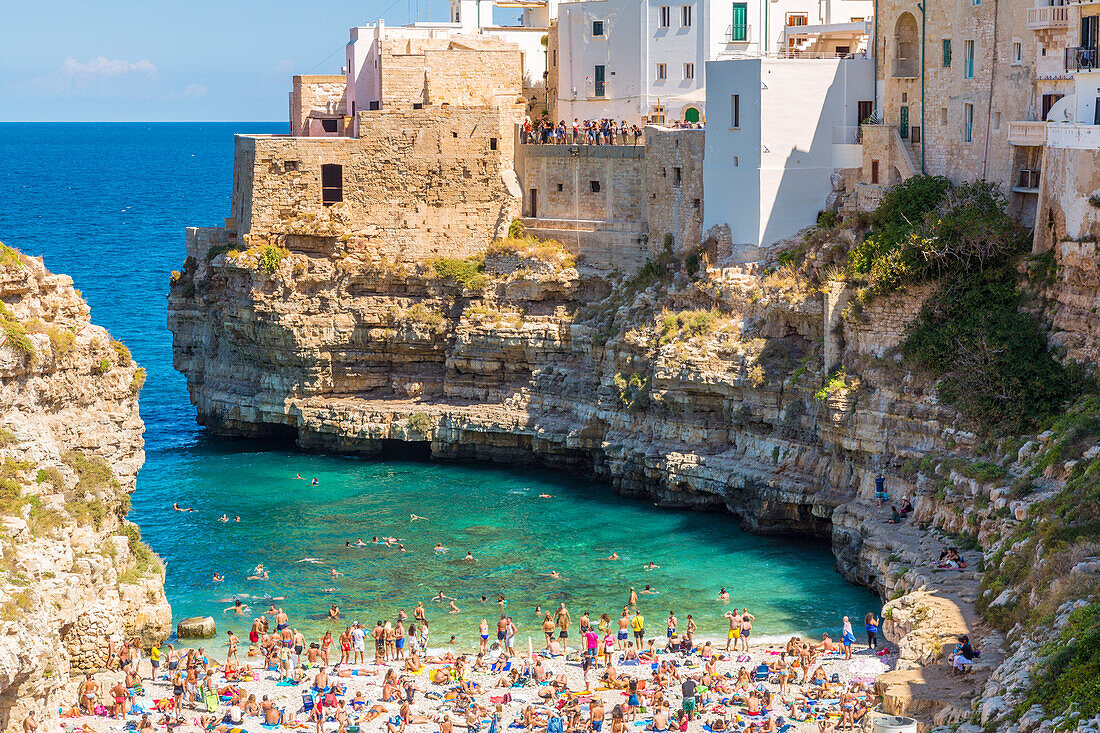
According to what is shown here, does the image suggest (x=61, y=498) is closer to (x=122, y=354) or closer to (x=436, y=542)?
(x=122, y=354)

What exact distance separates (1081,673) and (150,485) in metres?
35.4

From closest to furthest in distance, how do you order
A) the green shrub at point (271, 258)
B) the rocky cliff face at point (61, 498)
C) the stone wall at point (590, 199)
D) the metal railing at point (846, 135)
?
the rocky cliff face at point (61, 498) → the metal railing at point (846, 135) → the stone wall at point (590, 199) → the green shrub at point (271, 258)

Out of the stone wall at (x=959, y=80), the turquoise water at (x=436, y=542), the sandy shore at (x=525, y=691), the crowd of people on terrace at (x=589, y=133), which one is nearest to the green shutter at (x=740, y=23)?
the crowd of people on terrace at (x=589, y=133)

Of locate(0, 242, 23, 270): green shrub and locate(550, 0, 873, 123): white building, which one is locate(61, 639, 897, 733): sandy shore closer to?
locate(0, 242, 23, 270): green shrub

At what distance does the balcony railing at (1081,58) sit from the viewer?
4234 centimetres

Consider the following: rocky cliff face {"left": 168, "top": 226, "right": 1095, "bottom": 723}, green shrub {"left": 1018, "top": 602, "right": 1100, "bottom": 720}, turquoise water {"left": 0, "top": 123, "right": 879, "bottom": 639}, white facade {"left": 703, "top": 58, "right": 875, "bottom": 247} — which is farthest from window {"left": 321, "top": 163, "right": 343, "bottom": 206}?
green shrub {"left": 1018, "top": 602, "right": 1100, "bottom": 720}

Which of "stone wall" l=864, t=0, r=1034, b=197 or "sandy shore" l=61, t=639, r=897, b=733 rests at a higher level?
"stone wall" l=864, t=0, r=1034, b=197

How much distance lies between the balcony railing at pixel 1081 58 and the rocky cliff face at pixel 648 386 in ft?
23.6

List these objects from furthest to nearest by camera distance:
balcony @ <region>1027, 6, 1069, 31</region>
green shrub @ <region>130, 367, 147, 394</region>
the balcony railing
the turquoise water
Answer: balcony @ <region>1027, 6, 1069, 31</region>, the balcony railing, the turquoise water, green shrub @ <region>130, 367, 147, 394</region>

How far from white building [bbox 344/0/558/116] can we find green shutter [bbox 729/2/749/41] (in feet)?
25.9

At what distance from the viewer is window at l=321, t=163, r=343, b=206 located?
57.6m

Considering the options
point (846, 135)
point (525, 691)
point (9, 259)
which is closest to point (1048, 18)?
point (846, 135)

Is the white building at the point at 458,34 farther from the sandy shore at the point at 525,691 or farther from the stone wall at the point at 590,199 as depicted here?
the sandy shore at the point at 525,691

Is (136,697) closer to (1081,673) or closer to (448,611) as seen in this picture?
(448,611)
